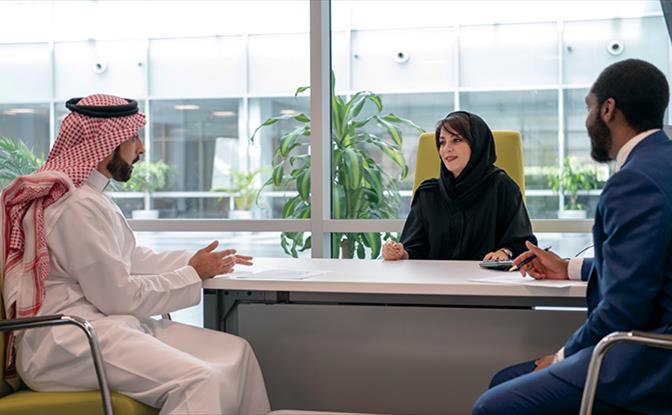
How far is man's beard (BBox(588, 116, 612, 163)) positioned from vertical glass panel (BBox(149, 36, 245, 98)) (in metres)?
3.01

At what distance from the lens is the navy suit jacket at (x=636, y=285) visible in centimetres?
175

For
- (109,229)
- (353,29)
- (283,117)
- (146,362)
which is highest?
(353,29)

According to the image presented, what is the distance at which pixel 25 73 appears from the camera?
5.03 metres

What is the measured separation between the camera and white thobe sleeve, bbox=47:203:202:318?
2.20m

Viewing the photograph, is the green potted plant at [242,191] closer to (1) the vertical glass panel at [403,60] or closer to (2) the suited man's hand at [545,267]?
(1) the vertical glass panel at [403,60]

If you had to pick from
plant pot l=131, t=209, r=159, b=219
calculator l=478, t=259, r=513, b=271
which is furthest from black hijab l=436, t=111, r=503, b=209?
plant pot l=131, t=209, r=159, b=219

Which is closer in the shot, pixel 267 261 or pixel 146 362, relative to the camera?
pixel 146 362

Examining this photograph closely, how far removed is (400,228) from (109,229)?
2319 millimetres

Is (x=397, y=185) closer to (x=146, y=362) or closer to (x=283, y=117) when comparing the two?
→ (x=283, y=117)

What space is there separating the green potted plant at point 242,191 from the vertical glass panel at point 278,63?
1.62ft

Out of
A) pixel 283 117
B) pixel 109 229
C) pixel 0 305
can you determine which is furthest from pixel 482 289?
pixel 283 117

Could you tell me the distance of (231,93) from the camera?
4773mm

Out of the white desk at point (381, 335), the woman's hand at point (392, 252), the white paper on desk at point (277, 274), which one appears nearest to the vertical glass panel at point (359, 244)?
the woman's hand at point (392, 252)

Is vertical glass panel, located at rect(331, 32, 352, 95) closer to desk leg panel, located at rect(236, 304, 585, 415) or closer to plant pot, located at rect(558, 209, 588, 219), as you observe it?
plant pot, located at rect(558, 209, 588, 219)
